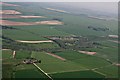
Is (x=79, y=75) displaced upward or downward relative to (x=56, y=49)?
downward

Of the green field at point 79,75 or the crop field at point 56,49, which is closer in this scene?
the green field at point 79,75

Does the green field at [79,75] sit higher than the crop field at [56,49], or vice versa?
the crop field at [56,49]

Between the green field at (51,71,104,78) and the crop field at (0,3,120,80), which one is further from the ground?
the crop field at (0,3,120,80)

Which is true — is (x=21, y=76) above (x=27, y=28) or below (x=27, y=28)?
below

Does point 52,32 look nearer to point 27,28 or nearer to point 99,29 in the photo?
point 27,28

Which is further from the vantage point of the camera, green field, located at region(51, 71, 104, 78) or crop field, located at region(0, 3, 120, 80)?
crop field, located at region(0, 3, 120, 80)

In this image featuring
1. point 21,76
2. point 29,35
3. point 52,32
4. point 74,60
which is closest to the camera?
point 21,76

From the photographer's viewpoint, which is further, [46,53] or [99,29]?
[99,29]

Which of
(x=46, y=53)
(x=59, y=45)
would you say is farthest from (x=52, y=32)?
(x=46, y=53)
